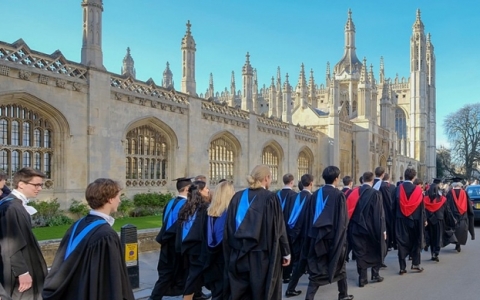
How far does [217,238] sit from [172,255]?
1029mm

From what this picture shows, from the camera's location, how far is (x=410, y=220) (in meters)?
8.55

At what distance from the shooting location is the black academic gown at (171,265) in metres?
5.95

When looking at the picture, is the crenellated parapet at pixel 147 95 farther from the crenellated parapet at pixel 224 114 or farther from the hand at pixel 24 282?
the hand at pixel 24 282

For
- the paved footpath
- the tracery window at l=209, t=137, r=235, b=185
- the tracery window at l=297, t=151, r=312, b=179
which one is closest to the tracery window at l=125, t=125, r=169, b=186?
the tracery window at l=209, t=137, r=235, b=185

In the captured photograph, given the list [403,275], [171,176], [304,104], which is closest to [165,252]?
[403,275]

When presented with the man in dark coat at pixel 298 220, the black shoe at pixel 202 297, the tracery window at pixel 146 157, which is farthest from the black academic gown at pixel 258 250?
the tracery window at pixel 146 157

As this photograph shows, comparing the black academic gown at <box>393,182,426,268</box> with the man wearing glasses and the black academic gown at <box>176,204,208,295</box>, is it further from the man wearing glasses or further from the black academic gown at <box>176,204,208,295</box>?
the man wearing glasses

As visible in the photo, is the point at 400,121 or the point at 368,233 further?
the point at 400,121

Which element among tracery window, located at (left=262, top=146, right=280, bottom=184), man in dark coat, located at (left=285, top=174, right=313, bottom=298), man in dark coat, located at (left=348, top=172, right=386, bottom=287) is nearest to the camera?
man in dark coat, located at (left=348, top=172, right=386, bottom=287)

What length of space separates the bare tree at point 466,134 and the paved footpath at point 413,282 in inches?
2027

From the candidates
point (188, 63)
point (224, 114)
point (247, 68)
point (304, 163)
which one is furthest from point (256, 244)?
point (304, 163)

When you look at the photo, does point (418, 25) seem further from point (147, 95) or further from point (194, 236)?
point (194, 236)

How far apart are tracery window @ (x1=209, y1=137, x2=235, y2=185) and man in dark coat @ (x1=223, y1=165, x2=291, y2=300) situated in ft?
44.8

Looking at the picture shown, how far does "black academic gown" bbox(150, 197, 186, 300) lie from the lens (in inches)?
234
